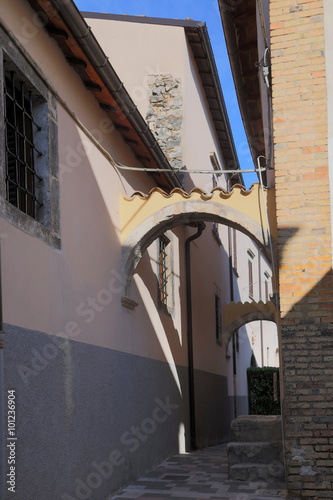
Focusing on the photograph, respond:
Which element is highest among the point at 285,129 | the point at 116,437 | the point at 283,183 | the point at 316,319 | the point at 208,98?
the point at 208,98

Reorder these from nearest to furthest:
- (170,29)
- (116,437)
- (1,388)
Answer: (1,388) < (116,437) < (170,29)

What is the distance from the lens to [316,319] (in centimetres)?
742

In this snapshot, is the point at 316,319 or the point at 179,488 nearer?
the point at 316,319

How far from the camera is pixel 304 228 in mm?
7578

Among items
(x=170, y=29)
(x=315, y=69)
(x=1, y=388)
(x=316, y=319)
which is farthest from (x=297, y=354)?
(x=170, y=29)

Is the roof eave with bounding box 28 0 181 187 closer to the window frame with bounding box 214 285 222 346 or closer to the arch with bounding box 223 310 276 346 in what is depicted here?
the window frame with bounding box 214 285 222 346

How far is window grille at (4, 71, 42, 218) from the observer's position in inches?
230

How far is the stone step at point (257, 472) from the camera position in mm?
8156

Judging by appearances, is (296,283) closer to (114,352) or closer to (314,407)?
(314,407)

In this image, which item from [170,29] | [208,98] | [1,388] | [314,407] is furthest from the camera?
[208,98]

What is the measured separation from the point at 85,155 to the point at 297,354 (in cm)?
319

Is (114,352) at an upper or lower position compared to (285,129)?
lower

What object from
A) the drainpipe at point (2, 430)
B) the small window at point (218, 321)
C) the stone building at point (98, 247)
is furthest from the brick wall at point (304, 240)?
the small window at point (218, 321)

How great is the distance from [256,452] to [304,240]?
9.11ft
